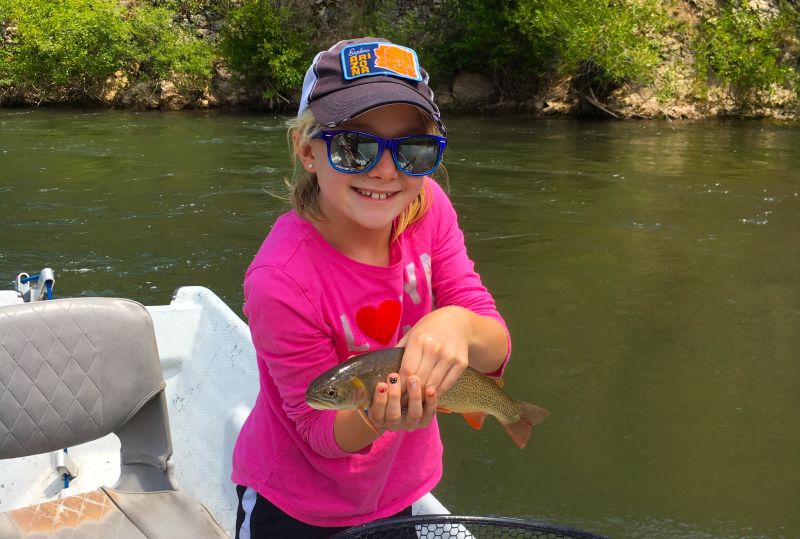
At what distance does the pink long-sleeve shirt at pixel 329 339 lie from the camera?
68.0 inches

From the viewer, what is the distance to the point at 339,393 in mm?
1546

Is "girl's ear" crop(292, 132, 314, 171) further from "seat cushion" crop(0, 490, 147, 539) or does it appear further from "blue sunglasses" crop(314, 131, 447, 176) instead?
"seat cushion" crop(0, 490, 147, 539)

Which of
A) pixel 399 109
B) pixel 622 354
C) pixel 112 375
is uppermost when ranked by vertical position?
pixel 399 109

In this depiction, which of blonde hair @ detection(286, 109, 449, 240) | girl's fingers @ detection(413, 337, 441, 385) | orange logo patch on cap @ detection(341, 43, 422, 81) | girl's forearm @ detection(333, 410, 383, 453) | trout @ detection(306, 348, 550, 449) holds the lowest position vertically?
girl's forearm @ detection(333, 410, 383, 453)

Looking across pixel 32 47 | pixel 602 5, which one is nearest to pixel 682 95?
pixel 602 5

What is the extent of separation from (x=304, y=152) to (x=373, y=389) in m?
0.62

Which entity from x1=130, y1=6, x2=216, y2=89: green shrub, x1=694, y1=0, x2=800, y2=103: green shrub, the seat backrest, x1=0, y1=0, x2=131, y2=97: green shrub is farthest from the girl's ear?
x1=0, y1=0, x2=131, y2=97: green shrub

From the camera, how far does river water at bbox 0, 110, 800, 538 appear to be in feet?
A: 15.6

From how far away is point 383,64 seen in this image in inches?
67.7

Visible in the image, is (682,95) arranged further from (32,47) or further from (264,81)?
(32,47)

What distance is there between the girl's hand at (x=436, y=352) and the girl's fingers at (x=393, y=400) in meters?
0.02

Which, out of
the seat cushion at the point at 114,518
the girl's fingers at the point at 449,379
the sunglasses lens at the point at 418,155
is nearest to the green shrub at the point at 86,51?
the seat cushion at the point at 114,518

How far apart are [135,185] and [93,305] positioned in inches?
397

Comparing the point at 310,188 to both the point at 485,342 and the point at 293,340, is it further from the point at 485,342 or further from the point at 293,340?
the point at 485,342
